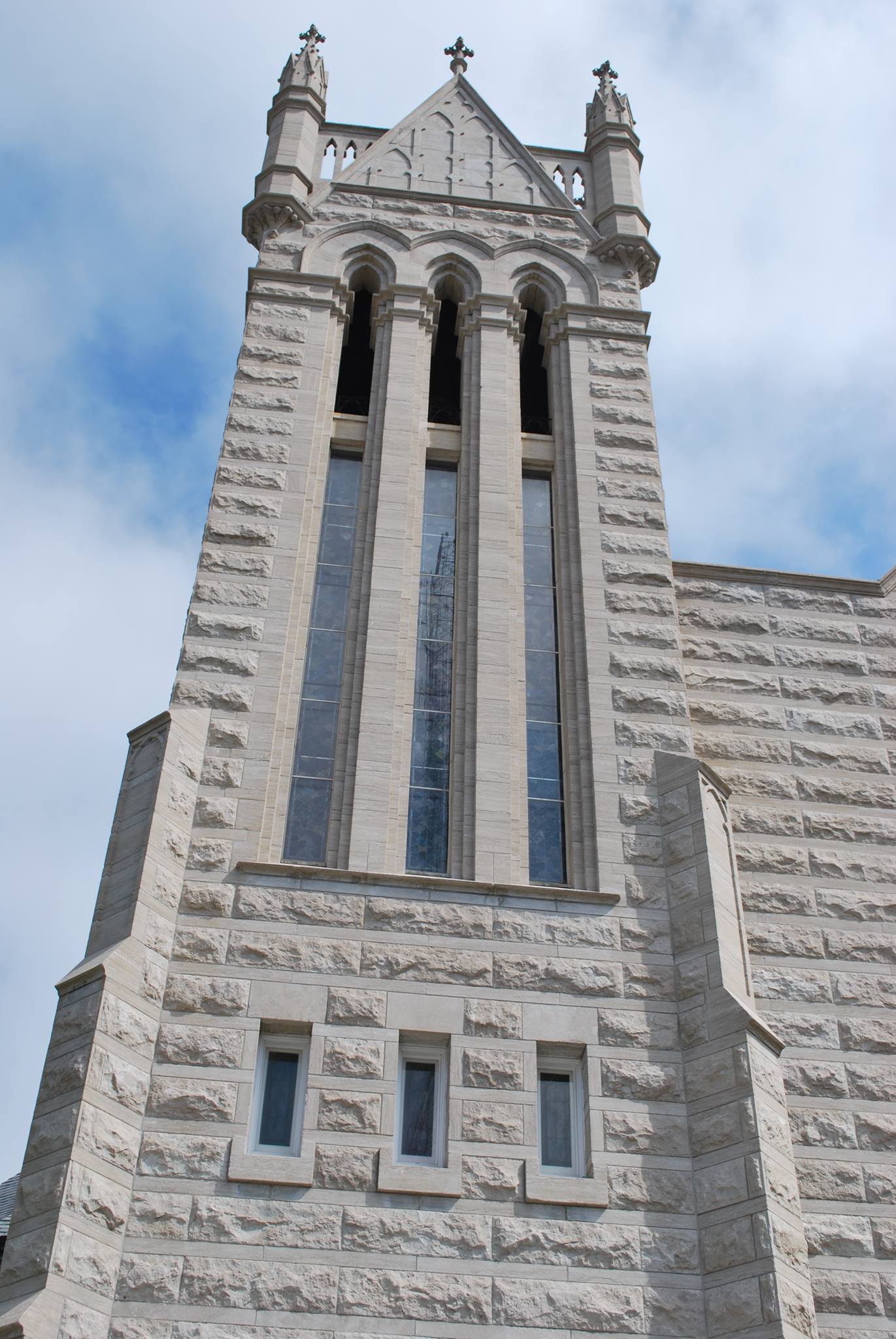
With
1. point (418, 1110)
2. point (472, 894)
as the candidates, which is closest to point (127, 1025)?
point (418, 1110)

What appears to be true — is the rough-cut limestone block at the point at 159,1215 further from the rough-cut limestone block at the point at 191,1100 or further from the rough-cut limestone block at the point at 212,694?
the rough-cut limestone block at the point at 212,694

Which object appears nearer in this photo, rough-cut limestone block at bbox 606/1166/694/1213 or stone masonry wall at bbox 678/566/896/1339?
rough-cut limestone block at bbox 606/1166/694/1213

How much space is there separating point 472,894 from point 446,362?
10.1 m

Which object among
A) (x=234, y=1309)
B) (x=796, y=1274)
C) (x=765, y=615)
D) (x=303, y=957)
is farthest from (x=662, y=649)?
(x=234, y=1309)

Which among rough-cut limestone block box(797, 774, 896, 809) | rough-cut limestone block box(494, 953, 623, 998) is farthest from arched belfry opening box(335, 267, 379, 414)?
rough-cut limestone block box(494, 953, 623, 998)

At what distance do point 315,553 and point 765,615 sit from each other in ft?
17.9

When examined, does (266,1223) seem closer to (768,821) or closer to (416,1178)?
(416,1178)

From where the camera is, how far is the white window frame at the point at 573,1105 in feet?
39.4

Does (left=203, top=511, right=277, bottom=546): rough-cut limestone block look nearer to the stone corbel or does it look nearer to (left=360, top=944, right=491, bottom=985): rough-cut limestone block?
(left=360, top=944, right=491, bottom=985): rough-cut limestone block

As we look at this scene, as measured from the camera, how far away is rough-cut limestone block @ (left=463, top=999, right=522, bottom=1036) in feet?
41.2

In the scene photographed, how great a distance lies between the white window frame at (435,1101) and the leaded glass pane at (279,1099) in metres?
0.85

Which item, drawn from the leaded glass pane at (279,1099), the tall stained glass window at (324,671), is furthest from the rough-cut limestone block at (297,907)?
the leaded glass pane at (279,1099)

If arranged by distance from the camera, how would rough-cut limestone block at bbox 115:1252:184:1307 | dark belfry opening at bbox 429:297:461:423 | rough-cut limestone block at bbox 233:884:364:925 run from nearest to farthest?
rough-cut limestone block at bbox 115:1252:184:1307 < rough-cut limestone block at bbox 233:884:364:925 < dark belfry opening at bbox 429:297:461:423

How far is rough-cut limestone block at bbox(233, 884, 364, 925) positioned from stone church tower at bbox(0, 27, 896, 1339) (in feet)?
0.12
